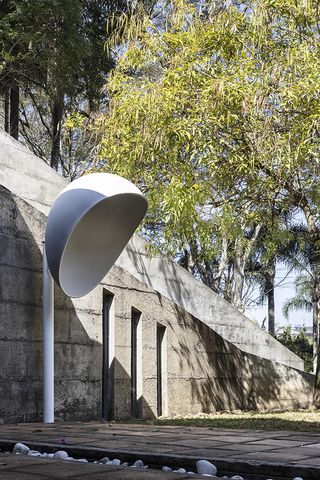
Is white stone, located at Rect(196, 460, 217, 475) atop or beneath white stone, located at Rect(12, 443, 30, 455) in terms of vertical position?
beneath

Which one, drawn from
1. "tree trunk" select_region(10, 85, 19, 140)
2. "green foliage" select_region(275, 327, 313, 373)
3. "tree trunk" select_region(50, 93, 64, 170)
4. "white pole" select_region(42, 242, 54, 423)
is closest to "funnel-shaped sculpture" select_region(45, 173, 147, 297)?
"white pole" select_region(42, 242, 54, 423)

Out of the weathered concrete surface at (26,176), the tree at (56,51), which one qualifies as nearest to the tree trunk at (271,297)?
the tree at (56,51)

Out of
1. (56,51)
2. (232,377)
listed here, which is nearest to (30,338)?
(232,377)

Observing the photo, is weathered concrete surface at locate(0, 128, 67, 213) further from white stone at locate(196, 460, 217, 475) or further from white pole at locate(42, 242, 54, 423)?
white stone at locate(196, 460, 217, 475)

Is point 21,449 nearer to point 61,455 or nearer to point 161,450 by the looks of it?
point 61,455

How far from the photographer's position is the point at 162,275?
9.37 meters

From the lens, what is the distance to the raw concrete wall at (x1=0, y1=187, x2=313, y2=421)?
6.70 m

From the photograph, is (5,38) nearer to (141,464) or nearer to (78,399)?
(78,399)

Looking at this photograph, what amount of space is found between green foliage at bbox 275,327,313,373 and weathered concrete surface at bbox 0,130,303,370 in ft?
58.9

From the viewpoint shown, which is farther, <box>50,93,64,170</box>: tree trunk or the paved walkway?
<box>50,93,64,170</box>: tree trunk

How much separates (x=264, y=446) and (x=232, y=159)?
15.9ft

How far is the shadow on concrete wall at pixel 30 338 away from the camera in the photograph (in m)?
6.59

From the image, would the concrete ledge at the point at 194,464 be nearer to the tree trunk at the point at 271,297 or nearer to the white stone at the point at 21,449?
the white stone at the point at 21,449

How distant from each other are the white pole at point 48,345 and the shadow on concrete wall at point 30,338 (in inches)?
11.2
